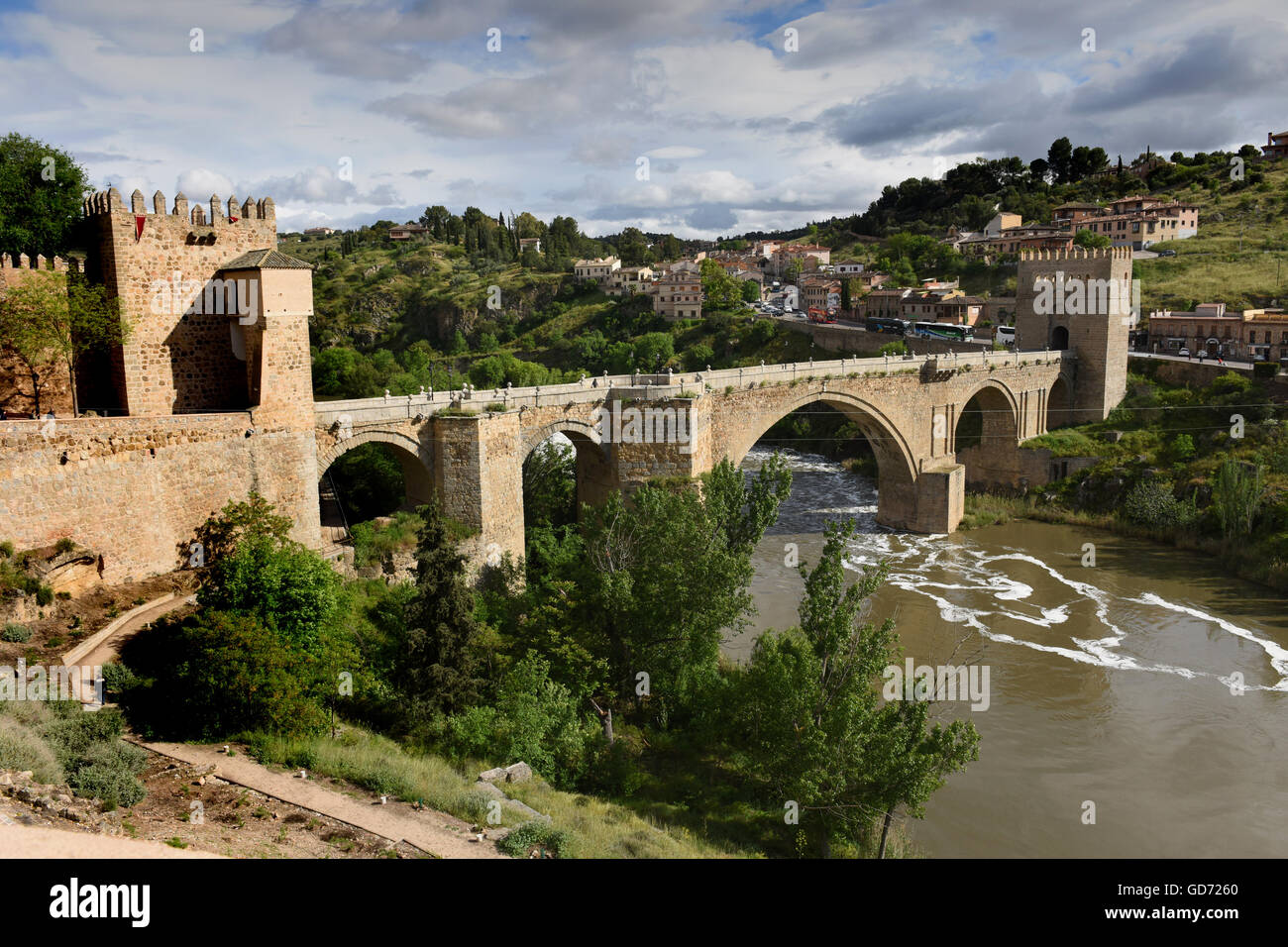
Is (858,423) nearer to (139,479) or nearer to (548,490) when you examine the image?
(548,490)

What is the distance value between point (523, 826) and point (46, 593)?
307 inches

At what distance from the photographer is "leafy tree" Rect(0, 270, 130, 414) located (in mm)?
14805

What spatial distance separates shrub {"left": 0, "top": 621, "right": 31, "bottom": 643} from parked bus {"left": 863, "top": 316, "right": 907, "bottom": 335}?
146 feet

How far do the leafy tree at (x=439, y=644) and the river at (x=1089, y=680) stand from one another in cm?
783

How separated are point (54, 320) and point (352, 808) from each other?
33.6ft

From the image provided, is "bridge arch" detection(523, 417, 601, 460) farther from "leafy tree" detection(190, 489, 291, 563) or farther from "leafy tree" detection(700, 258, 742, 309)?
"leafy tree" detection(700, 258, 742, 309)

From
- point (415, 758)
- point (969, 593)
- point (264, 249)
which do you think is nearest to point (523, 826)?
point (415, 758)

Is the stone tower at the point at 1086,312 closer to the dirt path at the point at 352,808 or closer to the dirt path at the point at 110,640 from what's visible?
the dirt path at the point at 352,808

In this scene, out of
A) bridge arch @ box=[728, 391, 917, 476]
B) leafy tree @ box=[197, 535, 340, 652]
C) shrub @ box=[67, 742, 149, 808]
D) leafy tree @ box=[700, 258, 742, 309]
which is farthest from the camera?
leafy tree @ box=[700, 258, 742, 309]

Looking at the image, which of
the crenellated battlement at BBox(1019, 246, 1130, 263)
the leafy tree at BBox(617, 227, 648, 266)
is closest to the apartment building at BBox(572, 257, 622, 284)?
the leafy tree at BBox(617, 227, 648, 266)

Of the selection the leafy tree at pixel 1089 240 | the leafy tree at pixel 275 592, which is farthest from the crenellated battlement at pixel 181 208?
the leafy tree at pixel 1089 240

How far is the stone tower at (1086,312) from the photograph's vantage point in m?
36.9

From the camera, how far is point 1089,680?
68.9 ft

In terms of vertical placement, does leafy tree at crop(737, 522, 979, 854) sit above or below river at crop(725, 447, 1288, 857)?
above
